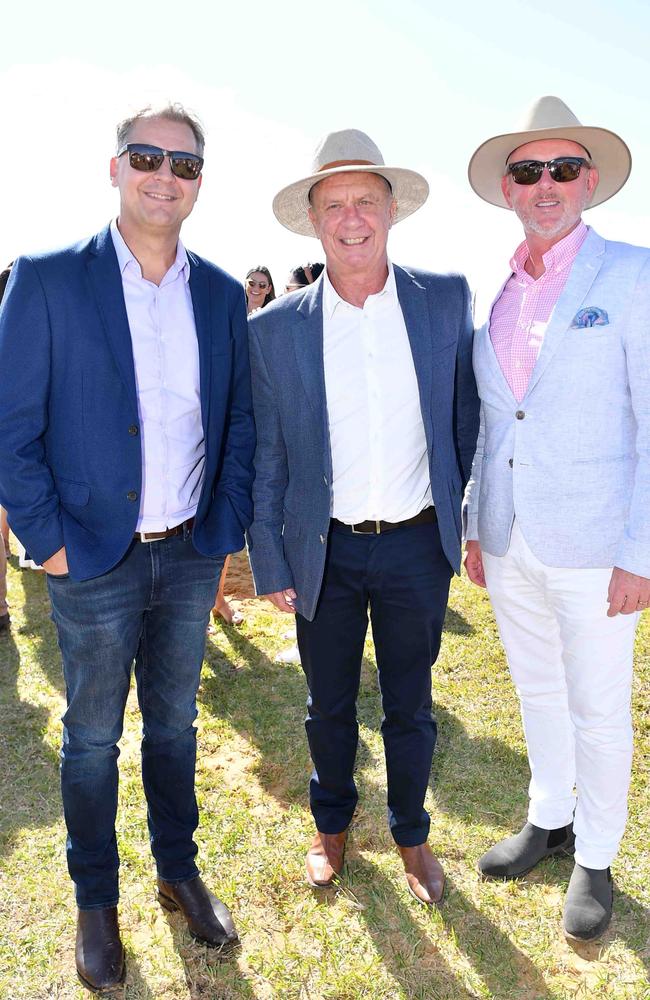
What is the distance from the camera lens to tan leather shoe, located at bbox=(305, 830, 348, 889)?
339cm

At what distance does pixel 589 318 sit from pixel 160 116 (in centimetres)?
162

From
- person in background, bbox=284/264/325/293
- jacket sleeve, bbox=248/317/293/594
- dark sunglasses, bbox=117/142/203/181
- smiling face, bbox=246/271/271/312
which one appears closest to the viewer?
dark sunglasses, bbox=117/142/203/181

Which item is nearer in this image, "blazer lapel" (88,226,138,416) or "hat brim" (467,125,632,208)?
"blazer lapel" (88,226,138,416)

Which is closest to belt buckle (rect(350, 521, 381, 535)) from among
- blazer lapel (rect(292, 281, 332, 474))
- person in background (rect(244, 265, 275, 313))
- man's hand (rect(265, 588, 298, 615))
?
blazer lapel (rect(292, 281, 332, 474))

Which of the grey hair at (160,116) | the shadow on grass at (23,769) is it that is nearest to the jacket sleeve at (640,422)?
the grey hair at (160,116)

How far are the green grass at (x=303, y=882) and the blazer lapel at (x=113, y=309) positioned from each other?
2135 millimetres

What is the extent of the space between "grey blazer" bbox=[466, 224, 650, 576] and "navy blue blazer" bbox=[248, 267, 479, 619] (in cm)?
19

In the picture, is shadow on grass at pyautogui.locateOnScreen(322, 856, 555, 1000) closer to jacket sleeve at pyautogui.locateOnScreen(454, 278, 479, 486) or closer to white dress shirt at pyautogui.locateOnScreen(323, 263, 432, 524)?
white dress shirt at pyautogui.locateOnScreen(323, 263, 432, 524)

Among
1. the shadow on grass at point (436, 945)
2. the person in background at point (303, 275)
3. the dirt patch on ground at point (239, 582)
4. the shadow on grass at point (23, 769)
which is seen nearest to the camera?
the shadow on grass at point (436, 945)

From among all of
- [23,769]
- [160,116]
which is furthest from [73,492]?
[23,769]

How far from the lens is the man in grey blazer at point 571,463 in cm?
276

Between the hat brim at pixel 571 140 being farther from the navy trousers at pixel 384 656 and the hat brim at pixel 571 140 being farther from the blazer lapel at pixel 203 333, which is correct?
the navy trousers at pixel 384 656

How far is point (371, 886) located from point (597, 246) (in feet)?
9.03

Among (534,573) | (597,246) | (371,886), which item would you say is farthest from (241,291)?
(371,886)
